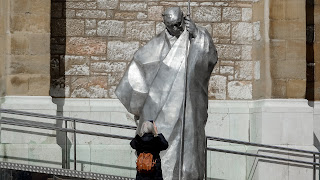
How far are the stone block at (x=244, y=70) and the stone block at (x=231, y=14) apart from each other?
0.73m

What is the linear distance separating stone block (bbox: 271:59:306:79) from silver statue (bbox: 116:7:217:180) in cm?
469

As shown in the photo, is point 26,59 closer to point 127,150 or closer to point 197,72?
point 127,150

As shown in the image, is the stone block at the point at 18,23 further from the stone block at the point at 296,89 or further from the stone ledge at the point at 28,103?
the stone block at the point at 296,89

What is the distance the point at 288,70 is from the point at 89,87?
3113 millimetres

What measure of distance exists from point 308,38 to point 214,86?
1.70 meters

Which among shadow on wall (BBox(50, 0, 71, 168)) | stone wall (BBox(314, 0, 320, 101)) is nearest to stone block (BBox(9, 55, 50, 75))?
shadow on wall (BBox(50, 0, 71, 168))

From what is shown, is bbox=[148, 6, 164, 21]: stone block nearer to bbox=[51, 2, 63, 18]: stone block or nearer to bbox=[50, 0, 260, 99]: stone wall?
bbox=[50, 0, 260, 99]: stone wall

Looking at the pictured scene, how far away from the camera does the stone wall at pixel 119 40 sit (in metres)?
15.3

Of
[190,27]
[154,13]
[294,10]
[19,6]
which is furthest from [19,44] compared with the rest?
[190,27]

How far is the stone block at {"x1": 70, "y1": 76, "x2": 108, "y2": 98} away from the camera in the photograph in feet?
50.2

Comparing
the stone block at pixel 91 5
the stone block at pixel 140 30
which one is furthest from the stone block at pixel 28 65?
the stone block at pixel 140 30

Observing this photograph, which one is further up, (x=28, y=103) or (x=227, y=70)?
(x=227, y=70)

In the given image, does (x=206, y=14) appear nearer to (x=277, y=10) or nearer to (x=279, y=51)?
(x=277, y=10)

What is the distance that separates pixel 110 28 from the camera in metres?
15.5
